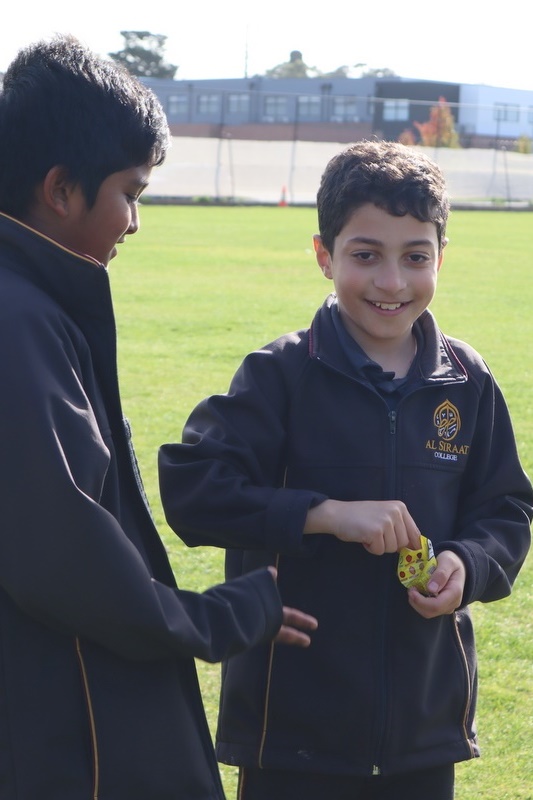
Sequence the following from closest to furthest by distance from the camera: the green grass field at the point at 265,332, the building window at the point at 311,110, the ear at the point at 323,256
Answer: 1. the ear at the point at 323,256
2. the green grass field at the point at 265,332
3. the building window at the point at 311,110

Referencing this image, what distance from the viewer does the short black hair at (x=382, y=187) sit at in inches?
88.7

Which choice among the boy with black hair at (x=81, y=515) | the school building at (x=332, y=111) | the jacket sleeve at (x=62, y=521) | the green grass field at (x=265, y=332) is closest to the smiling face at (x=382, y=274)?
the boy with black hair at (x=81, y=515)

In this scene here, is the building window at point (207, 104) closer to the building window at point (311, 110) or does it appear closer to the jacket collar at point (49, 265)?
the building window at point (311, 110)

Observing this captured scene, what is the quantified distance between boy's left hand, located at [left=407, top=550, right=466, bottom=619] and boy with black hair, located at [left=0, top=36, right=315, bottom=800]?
1.07ft

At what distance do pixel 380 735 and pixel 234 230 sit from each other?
22.4 meters

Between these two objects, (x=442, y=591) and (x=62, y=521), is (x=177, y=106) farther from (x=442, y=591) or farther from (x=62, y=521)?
(x=62, y=521)

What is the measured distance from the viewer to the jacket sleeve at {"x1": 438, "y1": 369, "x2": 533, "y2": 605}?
2256 mm

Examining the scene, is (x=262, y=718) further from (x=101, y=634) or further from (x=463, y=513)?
(x=101, y=634)

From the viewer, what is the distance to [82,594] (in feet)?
5.01

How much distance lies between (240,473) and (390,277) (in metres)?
0.50

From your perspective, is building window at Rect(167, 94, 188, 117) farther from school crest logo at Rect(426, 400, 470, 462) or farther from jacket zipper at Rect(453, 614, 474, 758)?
jacket zipper at Rect(453, 614, 474, 758)

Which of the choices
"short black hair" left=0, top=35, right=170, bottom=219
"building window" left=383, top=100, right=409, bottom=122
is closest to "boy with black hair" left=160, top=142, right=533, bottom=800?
"short black hair" left=0, top=35, right=170, bottom=219

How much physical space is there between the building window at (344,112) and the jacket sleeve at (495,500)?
165 feet

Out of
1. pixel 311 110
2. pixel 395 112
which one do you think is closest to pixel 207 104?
pixel 311 110
